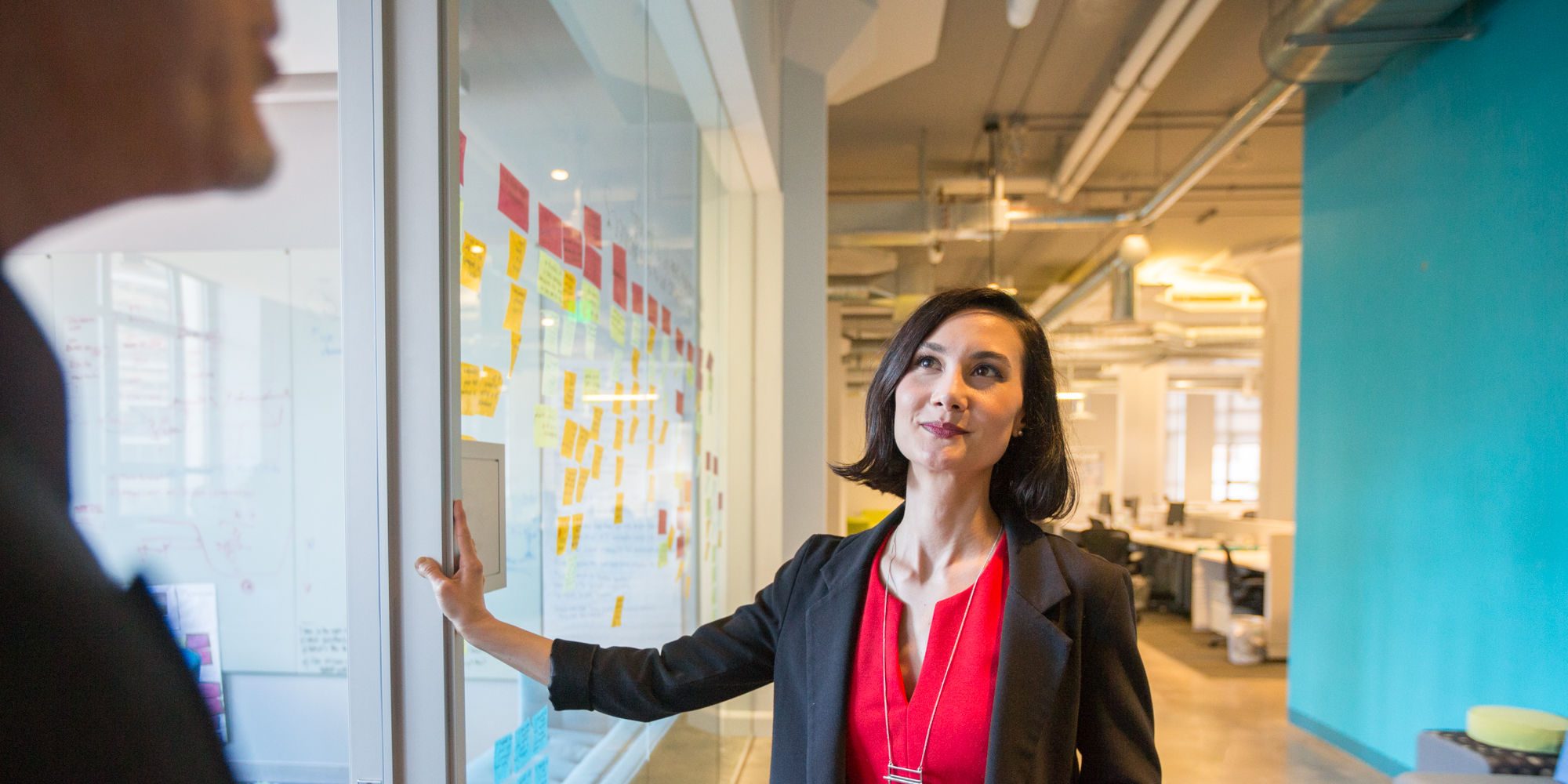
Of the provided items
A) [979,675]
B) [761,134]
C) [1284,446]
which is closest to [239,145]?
[979,675]

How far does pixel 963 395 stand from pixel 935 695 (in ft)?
1.43

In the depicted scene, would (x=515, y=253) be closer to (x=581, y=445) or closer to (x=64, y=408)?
(x=581, y=445)

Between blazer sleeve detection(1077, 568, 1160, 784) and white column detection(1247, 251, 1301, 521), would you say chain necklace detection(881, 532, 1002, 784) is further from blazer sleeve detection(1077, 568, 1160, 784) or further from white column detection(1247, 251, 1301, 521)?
white column detection(1247, 251, 1301, 521)

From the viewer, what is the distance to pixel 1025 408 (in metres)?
1.56

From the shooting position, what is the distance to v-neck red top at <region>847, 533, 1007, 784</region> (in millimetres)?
1366

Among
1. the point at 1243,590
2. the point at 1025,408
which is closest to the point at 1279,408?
the point at 1243,590

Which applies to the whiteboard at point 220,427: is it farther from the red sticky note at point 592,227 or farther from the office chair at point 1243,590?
the office chair at point 1243,590

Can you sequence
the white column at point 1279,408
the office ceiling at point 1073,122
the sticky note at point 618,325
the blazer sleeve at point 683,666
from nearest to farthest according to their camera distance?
1. the blazer sleeve at point 683,666
2. the sticky note at point 618,325
3. the office ceiling at point 1073,122
4. the white column at point 1279,408

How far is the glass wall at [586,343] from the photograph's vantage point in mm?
1569

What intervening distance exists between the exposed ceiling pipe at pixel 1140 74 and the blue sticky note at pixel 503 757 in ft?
14.9

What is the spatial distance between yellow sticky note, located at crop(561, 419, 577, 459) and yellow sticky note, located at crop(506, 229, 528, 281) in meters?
0.43

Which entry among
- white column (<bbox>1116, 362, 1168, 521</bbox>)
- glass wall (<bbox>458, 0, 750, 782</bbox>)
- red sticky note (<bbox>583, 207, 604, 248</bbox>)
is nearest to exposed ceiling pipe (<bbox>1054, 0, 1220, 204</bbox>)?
glass wall (<bbox>458, 0, 750, 782</bbox>)

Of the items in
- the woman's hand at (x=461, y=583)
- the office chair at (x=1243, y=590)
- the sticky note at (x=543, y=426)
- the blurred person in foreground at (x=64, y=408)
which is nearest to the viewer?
the blurred person in foreground at (x=64, y=408)

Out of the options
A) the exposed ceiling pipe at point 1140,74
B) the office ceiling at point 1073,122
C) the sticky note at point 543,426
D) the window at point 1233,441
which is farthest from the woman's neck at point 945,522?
the window at point 1233,441
